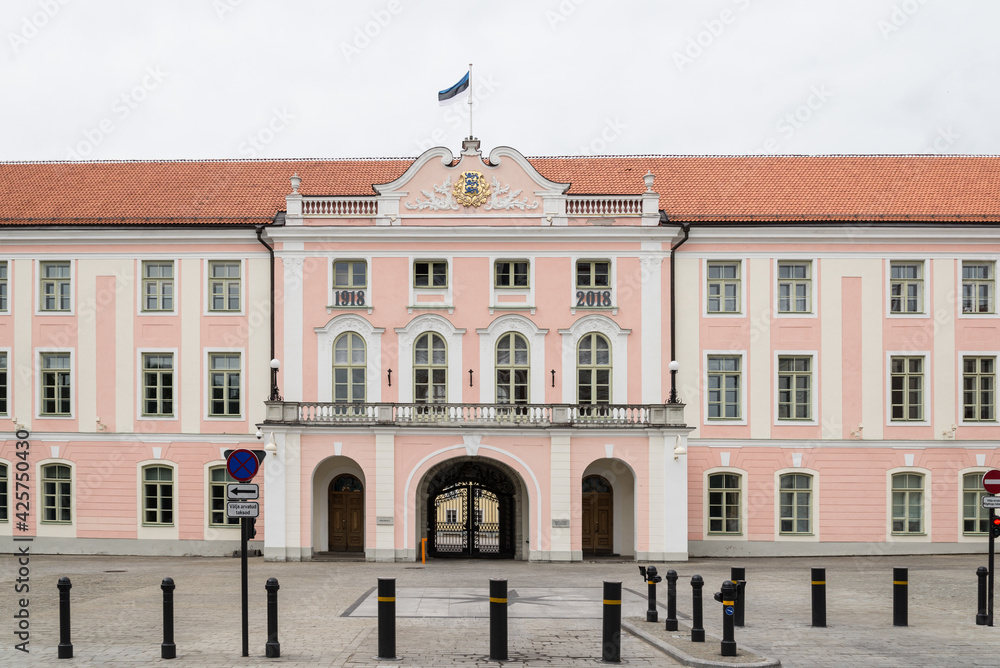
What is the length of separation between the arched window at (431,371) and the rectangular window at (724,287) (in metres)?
8.35

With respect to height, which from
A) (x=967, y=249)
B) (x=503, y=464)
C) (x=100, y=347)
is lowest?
(x=503, y=464)

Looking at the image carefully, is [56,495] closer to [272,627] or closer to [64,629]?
[64,629]

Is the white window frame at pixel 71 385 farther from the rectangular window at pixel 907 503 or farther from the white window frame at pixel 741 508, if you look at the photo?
the rectangular window at pixel 907 503

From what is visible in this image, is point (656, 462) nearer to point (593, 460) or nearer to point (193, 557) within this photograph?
point (593, 460)

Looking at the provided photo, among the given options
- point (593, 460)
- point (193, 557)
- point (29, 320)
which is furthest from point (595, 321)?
point (29, 320)

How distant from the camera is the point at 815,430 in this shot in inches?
1330

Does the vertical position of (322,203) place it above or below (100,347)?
above

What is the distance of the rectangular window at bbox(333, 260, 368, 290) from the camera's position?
33.3 metres

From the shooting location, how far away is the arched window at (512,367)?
3300 cm

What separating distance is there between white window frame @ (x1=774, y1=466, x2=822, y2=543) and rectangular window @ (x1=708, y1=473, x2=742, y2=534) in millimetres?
1146

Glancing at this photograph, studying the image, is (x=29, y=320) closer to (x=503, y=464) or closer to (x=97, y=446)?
(x=97, y=446)

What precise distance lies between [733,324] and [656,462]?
18.2ft

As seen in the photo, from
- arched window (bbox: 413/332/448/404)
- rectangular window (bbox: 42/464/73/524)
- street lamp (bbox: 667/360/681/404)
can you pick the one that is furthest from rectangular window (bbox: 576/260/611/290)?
rectangular window (bbox: 42/464/73/524)

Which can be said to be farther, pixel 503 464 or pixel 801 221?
pixel 801 221
